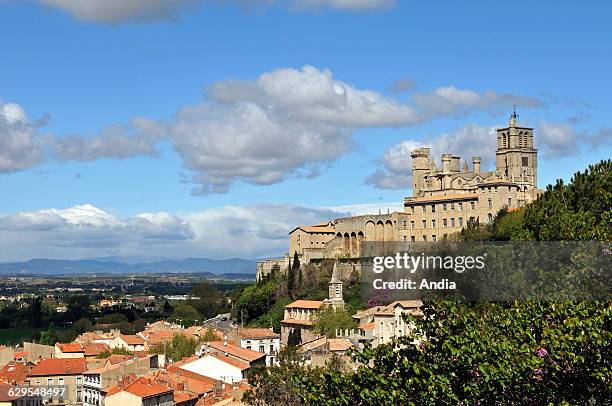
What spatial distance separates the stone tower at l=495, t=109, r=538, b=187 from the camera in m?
92.2

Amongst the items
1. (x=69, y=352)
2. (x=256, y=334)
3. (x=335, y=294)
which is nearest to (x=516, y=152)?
(x=335, y=294)

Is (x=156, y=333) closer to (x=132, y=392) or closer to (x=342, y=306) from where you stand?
(x=342, y=306)

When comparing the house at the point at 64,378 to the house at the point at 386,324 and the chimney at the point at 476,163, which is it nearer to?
the house at the point at 386,324

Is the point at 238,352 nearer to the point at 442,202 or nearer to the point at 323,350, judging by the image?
the point at 323,350

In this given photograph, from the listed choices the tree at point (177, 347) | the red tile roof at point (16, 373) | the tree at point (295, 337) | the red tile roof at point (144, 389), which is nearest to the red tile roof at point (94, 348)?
the tree at point (177, 347)

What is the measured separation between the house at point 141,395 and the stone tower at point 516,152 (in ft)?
162

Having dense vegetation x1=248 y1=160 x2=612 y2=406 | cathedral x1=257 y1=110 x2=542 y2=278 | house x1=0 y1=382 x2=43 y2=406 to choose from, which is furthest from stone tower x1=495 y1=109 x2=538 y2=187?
dense vegetation x1=248 y1=160 x2=612 y2=406


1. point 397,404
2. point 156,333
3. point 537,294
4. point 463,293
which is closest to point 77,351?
point 156,333

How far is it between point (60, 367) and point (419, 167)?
44.5 m

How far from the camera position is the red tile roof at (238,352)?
206 feet

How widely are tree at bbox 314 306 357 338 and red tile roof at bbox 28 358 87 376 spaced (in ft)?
51.5

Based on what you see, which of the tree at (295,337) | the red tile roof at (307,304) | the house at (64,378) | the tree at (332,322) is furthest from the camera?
the red tile roof at (307,304)

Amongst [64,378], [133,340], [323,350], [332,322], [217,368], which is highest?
[332,322]

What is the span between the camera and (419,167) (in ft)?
318
